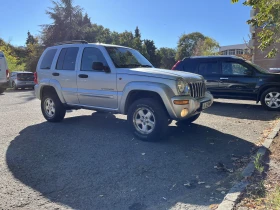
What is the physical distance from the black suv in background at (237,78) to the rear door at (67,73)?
5002 mm

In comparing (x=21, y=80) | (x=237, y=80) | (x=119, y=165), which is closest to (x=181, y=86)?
(x=119, y=165)

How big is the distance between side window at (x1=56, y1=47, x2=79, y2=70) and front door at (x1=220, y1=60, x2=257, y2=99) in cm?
566

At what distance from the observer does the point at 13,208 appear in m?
2.84

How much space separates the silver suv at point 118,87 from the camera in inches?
190

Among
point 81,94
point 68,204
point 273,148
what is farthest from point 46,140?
point 273,148

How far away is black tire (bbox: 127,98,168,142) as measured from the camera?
4859mm

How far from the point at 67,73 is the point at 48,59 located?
103 cm

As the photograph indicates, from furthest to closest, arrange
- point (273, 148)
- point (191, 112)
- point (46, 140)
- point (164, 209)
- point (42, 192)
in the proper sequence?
point (46, 140) → point (191, 112) → point (273, 148) → point (42, 192) → point (164, 209)

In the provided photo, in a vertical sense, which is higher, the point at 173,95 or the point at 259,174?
the point at 173,95

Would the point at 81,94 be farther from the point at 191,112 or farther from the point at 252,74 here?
the point at 252,74

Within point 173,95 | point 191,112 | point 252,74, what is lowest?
point 191,112

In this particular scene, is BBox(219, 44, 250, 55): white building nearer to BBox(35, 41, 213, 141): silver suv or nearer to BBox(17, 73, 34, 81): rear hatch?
BBox(17, 73, 34, 81): rear hatch

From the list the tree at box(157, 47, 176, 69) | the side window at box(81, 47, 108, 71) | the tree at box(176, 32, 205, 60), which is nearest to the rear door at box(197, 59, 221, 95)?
the side window at box(81, 47, 108, 71)

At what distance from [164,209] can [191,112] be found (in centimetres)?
250
